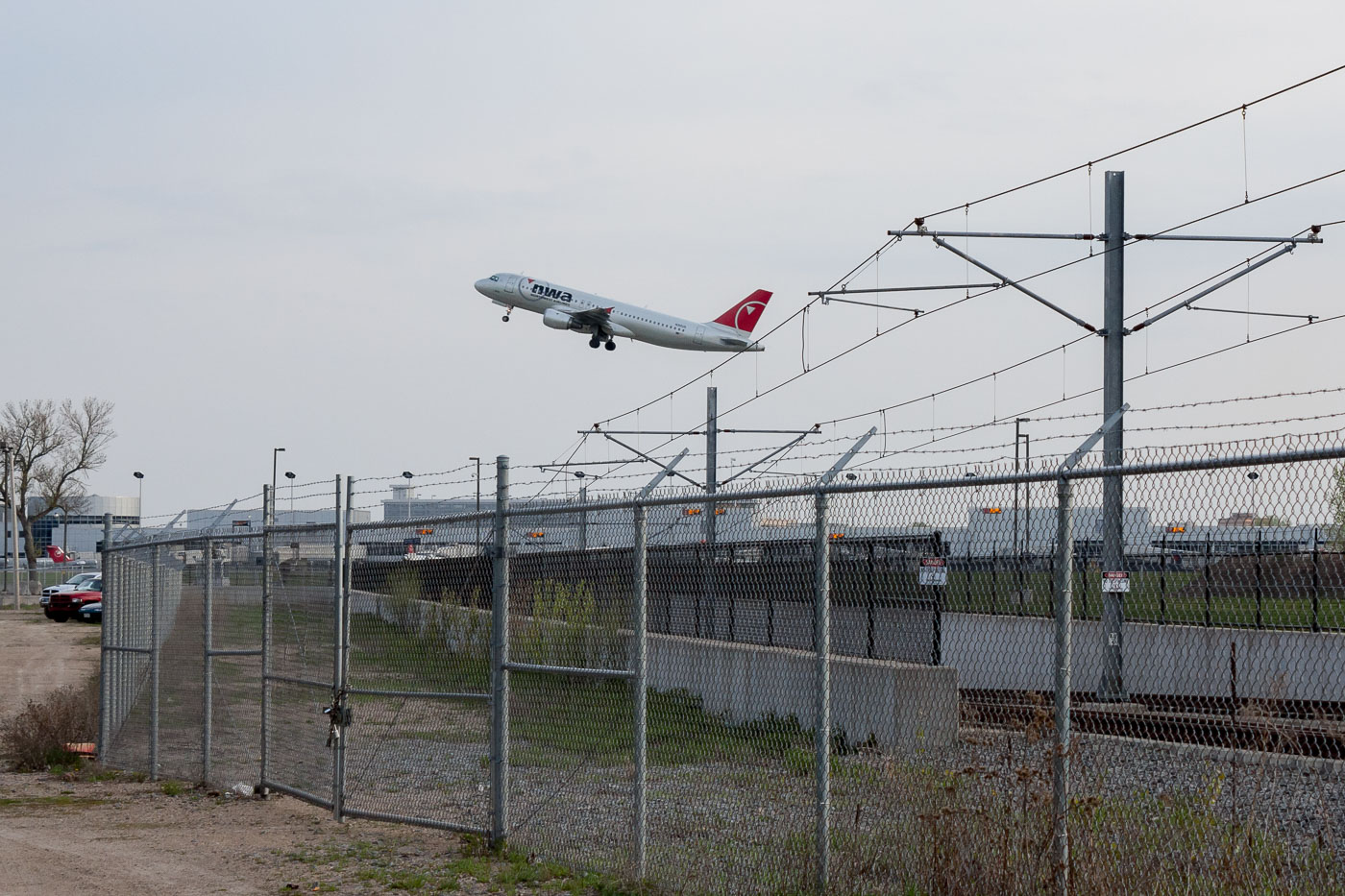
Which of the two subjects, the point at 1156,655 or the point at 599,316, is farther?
the point at 599,316

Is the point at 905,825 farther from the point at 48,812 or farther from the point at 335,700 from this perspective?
the point at 48,812


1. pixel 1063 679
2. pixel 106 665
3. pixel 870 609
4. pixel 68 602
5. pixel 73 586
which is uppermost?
pixel 870 609

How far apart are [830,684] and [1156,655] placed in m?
3.71

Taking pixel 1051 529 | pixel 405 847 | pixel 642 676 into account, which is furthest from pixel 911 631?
pixel 405 847

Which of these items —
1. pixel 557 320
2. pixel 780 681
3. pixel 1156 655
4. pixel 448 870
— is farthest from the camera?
pixel 557 320

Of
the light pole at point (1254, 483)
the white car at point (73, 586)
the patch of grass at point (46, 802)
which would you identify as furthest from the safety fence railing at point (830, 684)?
the white car at point (73, 586)

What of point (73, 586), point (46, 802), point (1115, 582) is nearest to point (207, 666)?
point (46, 802)

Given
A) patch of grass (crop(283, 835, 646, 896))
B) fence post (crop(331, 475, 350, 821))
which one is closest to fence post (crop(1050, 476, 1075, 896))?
patch of grass (crop(283, 835, 646, 896))

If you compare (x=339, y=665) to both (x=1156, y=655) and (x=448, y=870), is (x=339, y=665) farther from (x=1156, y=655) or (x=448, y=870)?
(x=1156, y=655)

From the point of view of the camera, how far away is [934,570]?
657cm

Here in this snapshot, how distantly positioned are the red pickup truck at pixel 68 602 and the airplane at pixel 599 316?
61.5 feet

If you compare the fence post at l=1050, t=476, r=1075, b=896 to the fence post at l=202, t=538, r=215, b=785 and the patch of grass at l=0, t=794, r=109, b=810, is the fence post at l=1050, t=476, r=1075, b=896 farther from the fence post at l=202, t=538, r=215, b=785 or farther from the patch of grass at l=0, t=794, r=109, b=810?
the patch of grass at l=0, t=794, r=109, b=810

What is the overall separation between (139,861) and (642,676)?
3988mm

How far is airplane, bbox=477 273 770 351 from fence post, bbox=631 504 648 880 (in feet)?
150
